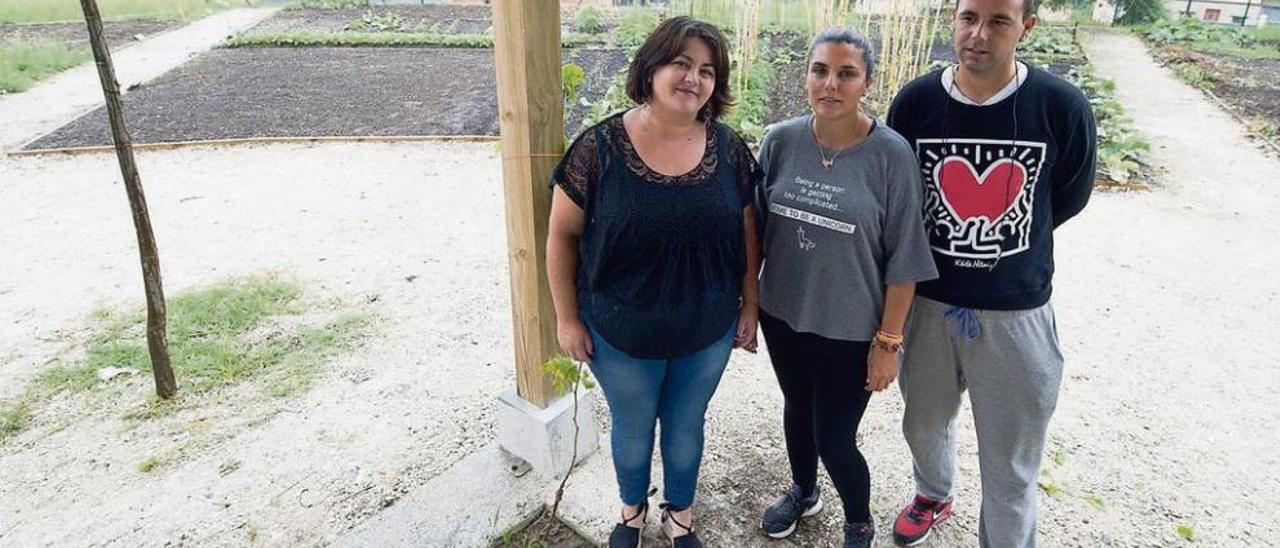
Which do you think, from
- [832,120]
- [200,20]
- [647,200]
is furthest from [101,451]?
[200,20]

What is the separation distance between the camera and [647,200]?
1.62m

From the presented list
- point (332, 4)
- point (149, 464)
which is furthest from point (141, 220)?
point (332, 4)

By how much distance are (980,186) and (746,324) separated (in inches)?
26.2

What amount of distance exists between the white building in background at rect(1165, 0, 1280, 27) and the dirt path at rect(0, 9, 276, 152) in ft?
64.7

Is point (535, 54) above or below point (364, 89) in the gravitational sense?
above

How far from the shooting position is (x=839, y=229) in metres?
1.65

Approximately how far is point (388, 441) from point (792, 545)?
1590mm

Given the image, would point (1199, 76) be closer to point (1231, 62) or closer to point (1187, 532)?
point (1231, 62)

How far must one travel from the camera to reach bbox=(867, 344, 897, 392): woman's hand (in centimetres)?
173

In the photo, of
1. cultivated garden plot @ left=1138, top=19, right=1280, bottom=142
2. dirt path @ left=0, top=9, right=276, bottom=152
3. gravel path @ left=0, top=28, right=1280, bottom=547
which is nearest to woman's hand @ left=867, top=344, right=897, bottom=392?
gravel path @ left=0, top=28, right=1280, bottom=547

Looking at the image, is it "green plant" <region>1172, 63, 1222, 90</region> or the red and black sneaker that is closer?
the red and black sneaker

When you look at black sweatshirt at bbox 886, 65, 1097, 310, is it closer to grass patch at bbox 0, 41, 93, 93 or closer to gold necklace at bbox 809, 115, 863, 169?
gold necklace at bbox 809, 115, 863, 169

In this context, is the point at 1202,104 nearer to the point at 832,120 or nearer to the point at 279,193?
the point at 832,120


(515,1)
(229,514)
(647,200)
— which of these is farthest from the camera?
(229,514)
